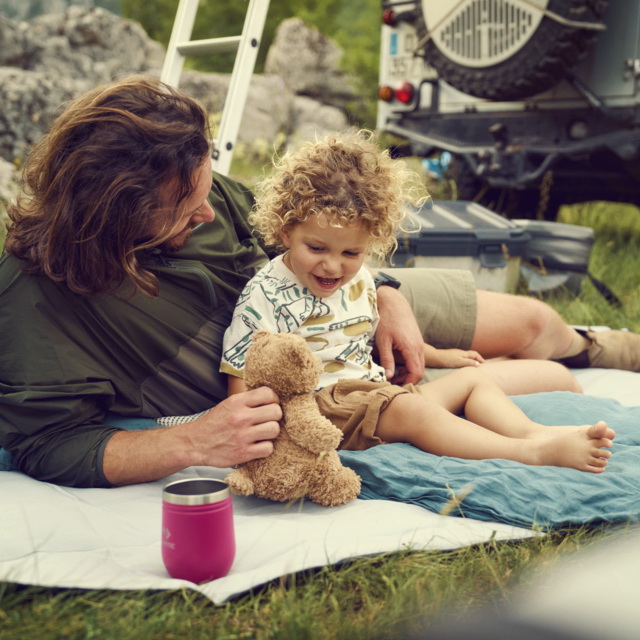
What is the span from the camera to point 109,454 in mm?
2000

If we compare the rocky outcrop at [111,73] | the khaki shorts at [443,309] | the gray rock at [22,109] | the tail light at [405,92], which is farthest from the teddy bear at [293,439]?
the gray rock at [22,109]

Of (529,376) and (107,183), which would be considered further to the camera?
(529,376)

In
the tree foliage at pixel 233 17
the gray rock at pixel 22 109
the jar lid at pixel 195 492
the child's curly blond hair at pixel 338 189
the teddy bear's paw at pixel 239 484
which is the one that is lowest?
the teddy bear's paw at pixel 239 484

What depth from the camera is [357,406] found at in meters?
2.19

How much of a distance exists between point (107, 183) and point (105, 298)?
12.5 inches

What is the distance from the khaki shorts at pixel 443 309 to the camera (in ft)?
9.75

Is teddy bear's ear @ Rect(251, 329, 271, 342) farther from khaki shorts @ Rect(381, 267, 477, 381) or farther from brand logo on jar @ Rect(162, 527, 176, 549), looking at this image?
khaki shorts @ Rect(381, 267, 477, 381)

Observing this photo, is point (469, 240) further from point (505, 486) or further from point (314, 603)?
point (314, 603)

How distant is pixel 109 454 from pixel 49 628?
0.56m

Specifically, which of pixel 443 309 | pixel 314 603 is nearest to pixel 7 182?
pixel 443 309

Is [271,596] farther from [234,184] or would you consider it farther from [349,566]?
[234,184]

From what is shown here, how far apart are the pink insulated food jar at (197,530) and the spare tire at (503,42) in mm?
3851

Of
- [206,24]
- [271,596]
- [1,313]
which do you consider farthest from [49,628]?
[206,24]

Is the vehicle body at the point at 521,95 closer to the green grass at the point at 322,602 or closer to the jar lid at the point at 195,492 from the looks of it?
the green grass at the point at 322,602
